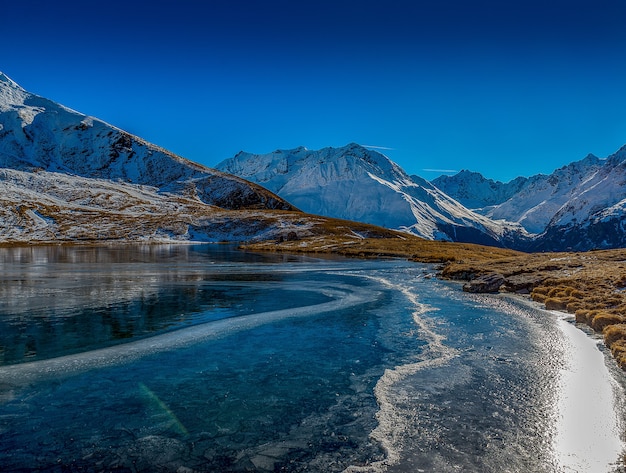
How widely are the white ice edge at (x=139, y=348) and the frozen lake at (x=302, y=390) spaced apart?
0.13m

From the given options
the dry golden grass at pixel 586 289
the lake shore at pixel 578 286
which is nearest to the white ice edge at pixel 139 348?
the lake shore at pixel 578 286

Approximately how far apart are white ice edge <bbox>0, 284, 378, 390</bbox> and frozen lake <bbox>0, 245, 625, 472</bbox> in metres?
0.13

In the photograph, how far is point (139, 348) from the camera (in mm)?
22953

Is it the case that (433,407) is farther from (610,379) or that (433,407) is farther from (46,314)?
(46,314)

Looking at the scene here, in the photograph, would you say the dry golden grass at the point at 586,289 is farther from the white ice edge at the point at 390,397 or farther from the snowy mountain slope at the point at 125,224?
the snowy mountain slope at the point at 125,224

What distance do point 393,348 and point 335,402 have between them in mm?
7907

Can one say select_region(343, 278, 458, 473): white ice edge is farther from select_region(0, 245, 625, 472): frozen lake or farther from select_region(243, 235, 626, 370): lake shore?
select_region(243, 235, 626, 370): lake shore

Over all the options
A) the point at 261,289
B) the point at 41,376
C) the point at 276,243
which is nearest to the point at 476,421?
the point at 41,376

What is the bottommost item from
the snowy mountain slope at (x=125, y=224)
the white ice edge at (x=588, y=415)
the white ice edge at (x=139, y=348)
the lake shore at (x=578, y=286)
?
the white ice edge at (x=588, y=415)

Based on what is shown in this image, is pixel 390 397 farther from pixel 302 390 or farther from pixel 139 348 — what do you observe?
pixel 139 348

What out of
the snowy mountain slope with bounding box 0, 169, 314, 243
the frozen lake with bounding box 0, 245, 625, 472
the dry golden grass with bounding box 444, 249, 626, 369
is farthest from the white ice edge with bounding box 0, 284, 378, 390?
the snowy mountain slope with bounding box 0, 169, 314, 243

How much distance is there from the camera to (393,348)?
23.2 metres

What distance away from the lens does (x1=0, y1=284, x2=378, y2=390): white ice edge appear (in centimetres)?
1870

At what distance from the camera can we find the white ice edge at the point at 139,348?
18703 millimetres
